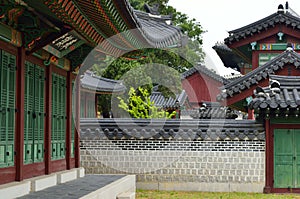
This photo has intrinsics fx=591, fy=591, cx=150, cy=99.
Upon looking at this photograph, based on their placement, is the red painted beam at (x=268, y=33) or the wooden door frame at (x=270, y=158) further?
the red painted beam at (x=268, y=33)

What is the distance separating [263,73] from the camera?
19.6 m

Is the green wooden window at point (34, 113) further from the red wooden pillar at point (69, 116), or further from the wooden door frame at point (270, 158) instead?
the wooden door frame at point (270, 158)

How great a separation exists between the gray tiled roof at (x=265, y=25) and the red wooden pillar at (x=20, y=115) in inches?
557

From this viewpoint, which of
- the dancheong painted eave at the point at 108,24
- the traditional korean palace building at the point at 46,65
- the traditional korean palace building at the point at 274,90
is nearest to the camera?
the dancheong painted eave at the point at 108,24

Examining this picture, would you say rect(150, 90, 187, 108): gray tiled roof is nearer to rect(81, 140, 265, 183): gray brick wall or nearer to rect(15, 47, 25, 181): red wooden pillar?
rect(81, 140, 265, 183): gray brick wall

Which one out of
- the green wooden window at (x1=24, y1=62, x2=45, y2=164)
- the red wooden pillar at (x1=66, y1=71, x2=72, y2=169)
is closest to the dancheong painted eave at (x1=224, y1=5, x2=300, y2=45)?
the red wooden pillar at (x1=66, y1=71, x2=72, y2=169)

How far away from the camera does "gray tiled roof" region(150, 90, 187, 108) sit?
3697 centimetres

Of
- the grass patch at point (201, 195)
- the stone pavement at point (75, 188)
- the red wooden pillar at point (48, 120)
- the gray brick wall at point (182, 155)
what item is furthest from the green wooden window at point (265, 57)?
the red wooden pillar at point (48, 120)

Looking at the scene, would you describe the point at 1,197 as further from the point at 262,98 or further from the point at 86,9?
the point at 262,98

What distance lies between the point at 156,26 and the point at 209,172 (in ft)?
16.0

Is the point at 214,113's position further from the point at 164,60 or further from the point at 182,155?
the point at 182,155

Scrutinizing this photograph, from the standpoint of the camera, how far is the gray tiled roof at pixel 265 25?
71.8 ft

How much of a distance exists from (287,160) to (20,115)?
9554 millimetres

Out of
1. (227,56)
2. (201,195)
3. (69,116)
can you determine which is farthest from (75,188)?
(227,56)
